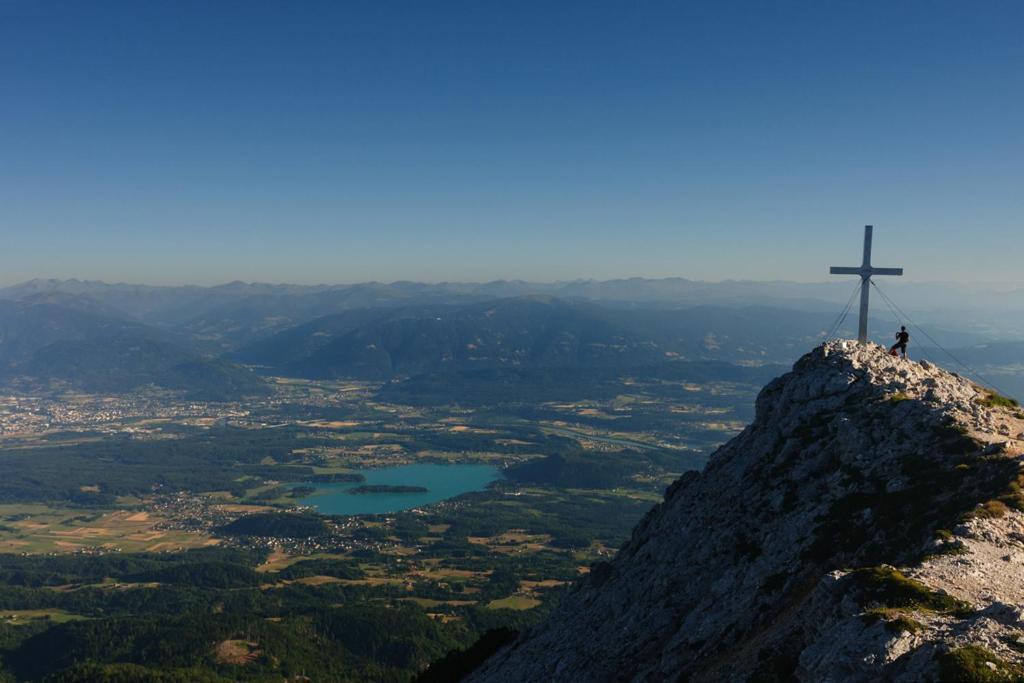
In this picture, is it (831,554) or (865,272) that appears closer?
(831,554)

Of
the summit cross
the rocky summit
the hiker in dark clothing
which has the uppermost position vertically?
the summit cross

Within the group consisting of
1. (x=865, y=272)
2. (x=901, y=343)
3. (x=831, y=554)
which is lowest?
(x=831, y=554)

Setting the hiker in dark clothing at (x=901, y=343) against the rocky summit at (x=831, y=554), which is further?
the hiker in dark clothing at (x=901, y=343)

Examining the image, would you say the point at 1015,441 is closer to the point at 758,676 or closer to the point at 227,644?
the point at 758,676

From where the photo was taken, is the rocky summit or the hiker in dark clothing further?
the hiker in dark clothing

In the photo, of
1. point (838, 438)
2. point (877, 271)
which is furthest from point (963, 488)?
point (877, 271)

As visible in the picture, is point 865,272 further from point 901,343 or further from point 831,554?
point 831,554

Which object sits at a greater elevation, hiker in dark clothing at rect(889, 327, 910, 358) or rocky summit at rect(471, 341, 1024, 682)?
hiker in dark clothing at rect(889, 327, 910, 358)

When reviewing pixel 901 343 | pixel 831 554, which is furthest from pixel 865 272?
pixel 831 554
